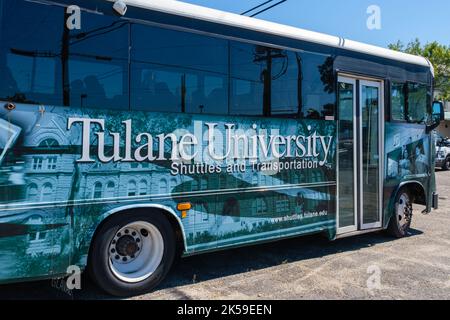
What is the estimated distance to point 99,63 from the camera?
420 cm

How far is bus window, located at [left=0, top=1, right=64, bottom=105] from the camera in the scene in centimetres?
372

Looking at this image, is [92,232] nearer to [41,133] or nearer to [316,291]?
[41,133]

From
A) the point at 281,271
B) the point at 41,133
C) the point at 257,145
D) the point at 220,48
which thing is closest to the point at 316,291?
the point at 281,271

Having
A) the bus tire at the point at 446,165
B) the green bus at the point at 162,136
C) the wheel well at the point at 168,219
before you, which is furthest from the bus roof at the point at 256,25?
the bus tire at the point at 446,165

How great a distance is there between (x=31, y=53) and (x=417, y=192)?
22.7 ft

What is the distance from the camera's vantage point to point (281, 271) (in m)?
5.65

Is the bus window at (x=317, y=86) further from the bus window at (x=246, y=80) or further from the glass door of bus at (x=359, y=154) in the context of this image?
the bus window at (x=246, y=80)

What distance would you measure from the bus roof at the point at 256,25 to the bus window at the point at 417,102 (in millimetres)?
567

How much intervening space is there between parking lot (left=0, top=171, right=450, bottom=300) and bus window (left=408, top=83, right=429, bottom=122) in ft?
7.14

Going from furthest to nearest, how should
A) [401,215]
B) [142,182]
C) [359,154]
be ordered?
[401,215] → [359,154] → [142,182]

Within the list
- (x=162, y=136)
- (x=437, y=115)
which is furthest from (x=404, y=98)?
(x=162, y=136)

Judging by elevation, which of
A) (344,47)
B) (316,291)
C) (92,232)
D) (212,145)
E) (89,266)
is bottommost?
(316,291)

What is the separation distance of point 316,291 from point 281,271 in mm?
759

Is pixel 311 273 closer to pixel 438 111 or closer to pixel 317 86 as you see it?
pixel 317 86
